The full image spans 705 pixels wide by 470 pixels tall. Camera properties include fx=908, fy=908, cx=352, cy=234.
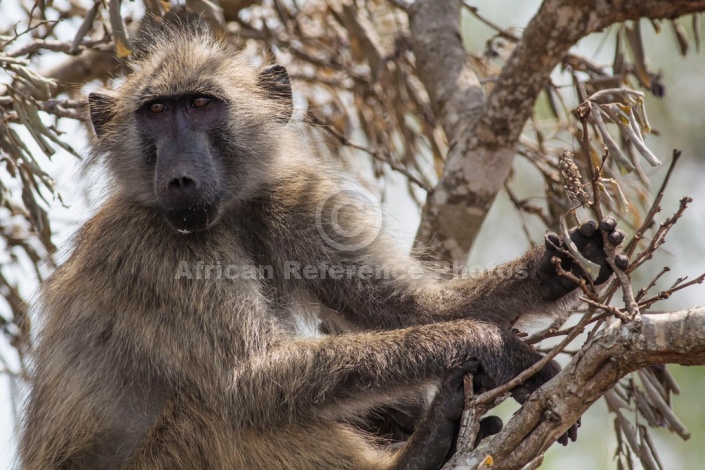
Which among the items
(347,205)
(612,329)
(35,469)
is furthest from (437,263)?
(35,469)

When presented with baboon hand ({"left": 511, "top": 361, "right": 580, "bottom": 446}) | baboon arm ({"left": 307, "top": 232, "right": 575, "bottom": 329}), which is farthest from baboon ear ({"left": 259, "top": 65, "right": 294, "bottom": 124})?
baboon hand ({"left": 511, "top": 361, "right": 580, "bottom": 446})

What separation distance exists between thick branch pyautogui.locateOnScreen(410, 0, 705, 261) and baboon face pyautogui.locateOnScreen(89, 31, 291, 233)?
1.04 m

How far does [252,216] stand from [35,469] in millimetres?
1674

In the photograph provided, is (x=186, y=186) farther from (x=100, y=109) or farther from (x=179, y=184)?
(x=100, y=109)

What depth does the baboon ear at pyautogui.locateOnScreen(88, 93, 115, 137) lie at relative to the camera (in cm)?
513

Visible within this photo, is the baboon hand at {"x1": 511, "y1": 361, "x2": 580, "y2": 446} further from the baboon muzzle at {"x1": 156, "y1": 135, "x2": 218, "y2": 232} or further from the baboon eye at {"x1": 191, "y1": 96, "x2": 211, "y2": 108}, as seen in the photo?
the baboon eye at {"x1": 191, "y1": 96, "x2": 211, "y2": 108}

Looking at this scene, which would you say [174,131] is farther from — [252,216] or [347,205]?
[347,205]

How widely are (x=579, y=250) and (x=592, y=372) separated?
2.91ft

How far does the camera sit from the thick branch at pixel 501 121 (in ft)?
16.3

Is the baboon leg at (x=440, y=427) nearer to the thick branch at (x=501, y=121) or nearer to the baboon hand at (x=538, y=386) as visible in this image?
the baboon hand at (x=538, y=386)

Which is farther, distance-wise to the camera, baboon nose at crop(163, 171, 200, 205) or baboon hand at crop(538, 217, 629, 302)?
baboon nose at crop(163, 171, 200, 205)

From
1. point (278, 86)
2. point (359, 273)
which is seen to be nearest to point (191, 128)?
point (278, 86)

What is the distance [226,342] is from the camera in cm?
425

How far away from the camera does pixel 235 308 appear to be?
14.1ft
